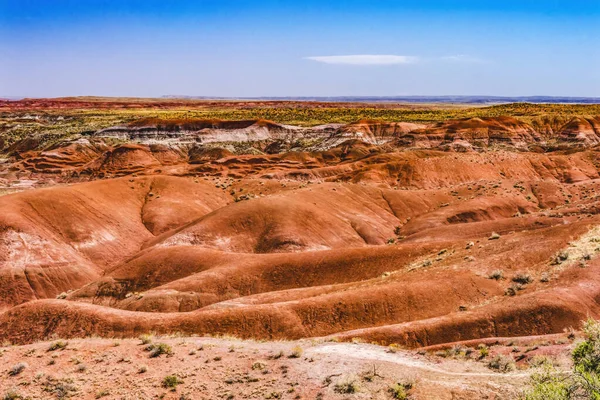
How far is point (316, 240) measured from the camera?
46.7 meters

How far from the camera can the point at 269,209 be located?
49312mm

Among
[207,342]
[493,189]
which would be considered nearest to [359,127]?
[493,189]

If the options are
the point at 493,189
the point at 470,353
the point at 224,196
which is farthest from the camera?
the point at 224,196

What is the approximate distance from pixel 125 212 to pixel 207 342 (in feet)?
134

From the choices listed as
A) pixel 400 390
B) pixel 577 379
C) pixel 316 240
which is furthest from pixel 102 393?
pixel 316 240

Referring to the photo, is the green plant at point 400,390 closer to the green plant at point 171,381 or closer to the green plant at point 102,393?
the green plant at point 171,381

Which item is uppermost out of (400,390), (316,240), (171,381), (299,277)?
(400,390)

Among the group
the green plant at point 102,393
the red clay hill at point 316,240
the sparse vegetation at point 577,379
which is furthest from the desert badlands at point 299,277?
the sparse vegetation at point 577,379

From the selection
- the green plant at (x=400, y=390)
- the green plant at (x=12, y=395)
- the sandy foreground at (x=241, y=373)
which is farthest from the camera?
the green plant at (x=12, y=395)

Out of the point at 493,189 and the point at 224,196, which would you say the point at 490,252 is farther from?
the point at 224,196

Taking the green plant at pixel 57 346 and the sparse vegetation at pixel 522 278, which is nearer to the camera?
the green plant at pixel 57 346

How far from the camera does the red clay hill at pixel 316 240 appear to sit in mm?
25125

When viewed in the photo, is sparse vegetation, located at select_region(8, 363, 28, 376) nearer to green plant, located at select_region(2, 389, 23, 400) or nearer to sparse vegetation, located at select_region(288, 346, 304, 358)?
green plant, located at select_region(2, 389, 23, 400)

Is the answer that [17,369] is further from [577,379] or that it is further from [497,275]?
[497,275]
